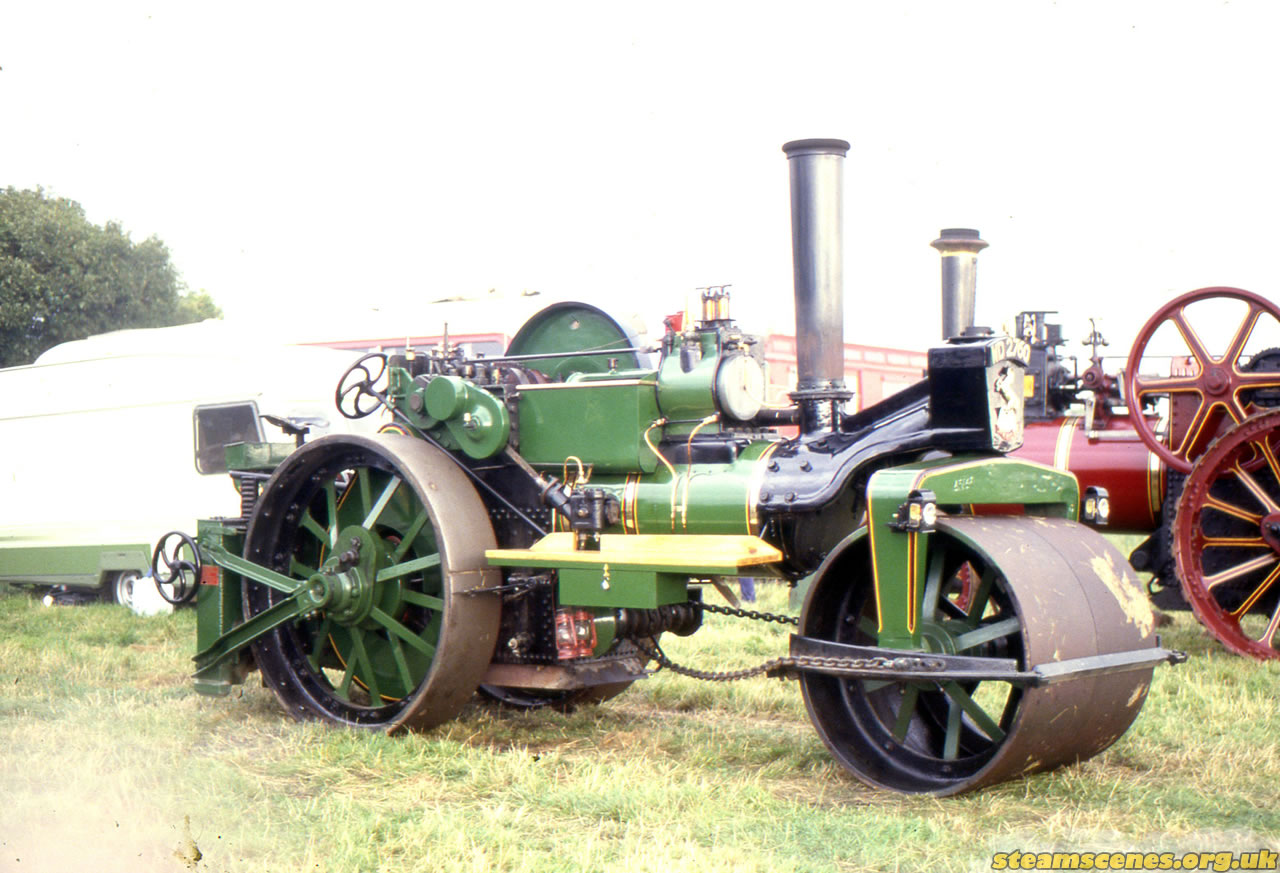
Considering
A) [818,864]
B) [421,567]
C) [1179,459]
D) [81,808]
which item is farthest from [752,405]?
[1179,459]

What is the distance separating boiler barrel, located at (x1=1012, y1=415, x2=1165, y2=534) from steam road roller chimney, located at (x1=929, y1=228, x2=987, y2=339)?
1.10 m

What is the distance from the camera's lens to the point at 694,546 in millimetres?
4508

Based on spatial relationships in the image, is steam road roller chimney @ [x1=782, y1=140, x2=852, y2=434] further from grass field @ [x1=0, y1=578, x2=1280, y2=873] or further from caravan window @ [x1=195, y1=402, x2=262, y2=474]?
caravan window @ [x1=195, y1=402, x2=262, y2=474]

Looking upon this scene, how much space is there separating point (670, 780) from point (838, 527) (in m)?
1.12

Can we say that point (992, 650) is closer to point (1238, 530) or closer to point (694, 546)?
point (694, 546)

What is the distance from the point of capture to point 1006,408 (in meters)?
4.42

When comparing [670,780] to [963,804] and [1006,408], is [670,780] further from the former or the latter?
[1006,408]

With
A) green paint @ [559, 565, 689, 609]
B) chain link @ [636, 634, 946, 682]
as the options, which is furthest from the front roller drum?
green paint @ [559, 565, 689, 609]

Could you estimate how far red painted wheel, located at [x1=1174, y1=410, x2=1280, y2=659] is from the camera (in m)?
6.81

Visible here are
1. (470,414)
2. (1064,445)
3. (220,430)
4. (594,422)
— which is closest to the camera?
(594,422)

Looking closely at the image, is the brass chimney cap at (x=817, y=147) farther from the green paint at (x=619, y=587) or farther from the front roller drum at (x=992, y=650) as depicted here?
the green paint at (x=619, y=587)

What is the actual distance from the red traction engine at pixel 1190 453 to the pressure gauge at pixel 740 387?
6.07 ft

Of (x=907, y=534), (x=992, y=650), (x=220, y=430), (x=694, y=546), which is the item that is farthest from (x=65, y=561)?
(x=907, y=534)

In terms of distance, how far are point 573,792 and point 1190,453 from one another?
176 inches
